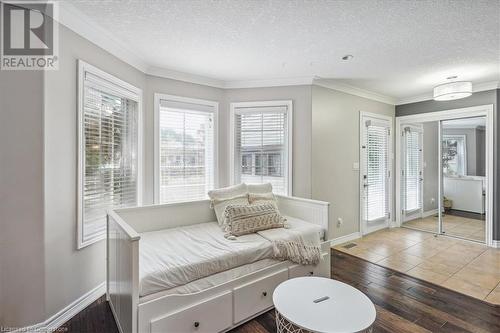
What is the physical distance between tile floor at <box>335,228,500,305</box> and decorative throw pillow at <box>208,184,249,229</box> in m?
1.74

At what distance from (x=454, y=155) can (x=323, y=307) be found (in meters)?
4.06

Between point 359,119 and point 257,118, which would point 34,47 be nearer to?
point 257,118

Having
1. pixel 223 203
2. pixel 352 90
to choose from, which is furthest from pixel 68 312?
pixel 352 90

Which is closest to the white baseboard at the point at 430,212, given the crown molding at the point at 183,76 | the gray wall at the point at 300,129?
the gray wall at the point at 300,129

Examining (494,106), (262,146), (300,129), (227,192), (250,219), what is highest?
(494,106)

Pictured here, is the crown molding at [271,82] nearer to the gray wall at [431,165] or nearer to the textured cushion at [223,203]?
the textured cushion at [223,203]

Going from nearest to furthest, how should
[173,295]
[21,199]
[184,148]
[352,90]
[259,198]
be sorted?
[173,295], [21,199], [259,198], [184,148], [352,90]

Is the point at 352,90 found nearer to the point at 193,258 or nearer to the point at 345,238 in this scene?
the point at 345,238

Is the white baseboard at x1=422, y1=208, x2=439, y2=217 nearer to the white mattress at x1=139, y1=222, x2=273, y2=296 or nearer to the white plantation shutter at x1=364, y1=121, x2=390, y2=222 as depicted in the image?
the white plantation shutter at x1=364, y1=121, x2=390, y2=222

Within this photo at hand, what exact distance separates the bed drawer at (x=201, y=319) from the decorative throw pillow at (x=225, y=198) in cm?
95

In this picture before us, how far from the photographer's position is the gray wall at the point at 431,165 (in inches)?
167

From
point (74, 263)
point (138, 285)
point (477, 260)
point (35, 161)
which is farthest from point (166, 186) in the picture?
point (477, 260)

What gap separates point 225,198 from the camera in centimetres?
279

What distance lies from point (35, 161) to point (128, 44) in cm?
141
